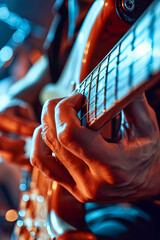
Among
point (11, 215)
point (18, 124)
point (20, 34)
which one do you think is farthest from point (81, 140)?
point (20, 34)

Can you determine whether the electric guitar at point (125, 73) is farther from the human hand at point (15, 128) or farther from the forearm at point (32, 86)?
the forearm at point (32, 86)

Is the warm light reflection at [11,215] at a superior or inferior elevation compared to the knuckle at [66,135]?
inferior

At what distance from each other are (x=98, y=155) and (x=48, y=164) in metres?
0.11

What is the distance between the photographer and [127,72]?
0.19 m

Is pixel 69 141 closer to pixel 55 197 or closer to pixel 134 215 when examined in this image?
pixel 55 197

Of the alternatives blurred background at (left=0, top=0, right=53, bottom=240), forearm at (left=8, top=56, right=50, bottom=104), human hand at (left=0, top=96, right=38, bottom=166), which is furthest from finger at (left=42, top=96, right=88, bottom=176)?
blurred background at (left=0, top=0, right=53, bottom=240)

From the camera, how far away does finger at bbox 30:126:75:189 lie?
1.05ft

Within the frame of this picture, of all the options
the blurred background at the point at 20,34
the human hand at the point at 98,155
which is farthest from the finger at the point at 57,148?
the blurred background at the point at 20,34

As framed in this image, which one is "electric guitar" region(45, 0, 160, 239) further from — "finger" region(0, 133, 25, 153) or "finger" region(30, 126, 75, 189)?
"finger" region(0, 133, 25, 153)

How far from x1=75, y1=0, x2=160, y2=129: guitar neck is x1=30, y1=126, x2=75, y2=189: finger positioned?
0.10 metres

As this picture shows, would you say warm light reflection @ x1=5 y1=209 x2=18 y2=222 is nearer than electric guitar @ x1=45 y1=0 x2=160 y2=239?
No

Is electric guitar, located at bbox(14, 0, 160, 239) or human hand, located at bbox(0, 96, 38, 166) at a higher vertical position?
electric guitar, located at bbox(14, 0, 160, 239)

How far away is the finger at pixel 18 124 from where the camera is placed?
661 mm

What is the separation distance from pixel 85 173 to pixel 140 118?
0.12m
